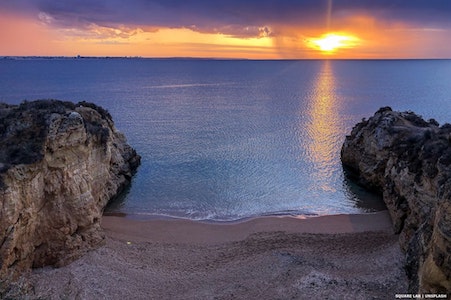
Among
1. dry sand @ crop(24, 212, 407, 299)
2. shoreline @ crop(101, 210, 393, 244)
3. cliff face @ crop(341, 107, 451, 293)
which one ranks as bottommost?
shoreline @ crop(101, 210, 393, 244)

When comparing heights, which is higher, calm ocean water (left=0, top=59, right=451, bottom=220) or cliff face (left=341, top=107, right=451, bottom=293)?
cliff face (left=341, top=107, right=451, bottom=293)

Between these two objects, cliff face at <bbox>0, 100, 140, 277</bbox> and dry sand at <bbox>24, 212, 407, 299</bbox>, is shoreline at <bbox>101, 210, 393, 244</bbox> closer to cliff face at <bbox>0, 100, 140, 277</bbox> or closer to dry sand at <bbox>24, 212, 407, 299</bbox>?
dry sand at <bbox>24, 212, 407, 299</bbox>

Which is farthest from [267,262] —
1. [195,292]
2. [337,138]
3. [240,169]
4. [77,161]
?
[337,138]

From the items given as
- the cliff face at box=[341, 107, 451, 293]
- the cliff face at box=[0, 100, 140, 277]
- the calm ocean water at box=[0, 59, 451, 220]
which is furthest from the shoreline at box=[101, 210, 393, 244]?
A: the cliff face at box=[0, 100, 140, 277]

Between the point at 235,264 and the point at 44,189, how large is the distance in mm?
10038

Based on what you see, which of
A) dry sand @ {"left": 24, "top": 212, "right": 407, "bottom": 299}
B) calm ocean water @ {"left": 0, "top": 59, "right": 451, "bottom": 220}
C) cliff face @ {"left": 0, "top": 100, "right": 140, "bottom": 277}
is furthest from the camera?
calm ocean water @ {"left": 0, "top": 59, "right": 451, "bottom": 220}

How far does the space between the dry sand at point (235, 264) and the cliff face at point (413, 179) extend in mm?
1673

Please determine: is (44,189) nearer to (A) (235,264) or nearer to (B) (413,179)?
(A) (235,264)

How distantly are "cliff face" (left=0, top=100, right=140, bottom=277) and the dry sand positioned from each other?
46.1 inches

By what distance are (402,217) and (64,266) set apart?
18298mm

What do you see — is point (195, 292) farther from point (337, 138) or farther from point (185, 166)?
point (337, 138)

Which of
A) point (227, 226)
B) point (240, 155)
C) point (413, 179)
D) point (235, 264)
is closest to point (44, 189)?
point (235, 264)

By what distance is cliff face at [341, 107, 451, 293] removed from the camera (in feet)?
39.5

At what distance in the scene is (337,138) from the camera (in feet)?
164
